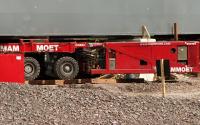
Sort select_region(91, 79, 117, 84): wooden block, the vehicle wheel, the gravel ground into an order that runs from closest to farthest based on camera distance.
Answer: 1. the gravel ground
2. select_region(91, 79, 117, 84): wooden block
3. the vehicle wheel

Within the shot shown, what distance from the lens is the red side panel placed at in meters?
13.5

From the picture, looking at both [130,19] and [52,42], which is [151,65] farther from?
[52,42]

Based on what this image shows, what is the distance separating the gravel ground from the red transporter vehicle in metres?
5.62

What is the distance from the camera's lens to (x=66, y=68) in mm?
17078

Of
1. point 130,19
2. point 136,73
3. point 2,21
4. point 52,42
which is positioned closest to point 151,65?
point 136,73

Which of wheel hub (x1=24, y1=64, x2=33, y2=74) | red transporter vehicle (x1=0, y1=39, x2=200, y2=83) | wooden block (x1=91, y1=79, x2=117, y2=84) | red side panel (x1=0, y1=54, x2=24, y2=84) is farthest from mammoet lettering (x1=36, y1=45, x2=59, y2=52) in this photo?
red side panel (x1=0, y1=54, x2=24, y2=84)

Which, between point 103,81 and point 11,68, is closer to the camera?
point 11,68

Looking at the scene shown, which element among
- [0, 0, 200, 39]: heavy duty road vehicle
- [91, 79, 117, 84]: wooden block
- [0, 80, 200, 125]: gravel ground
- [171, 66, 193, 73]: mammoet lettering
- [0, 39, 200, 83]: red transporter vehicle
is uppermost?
[0, 0, 200, 39]: heavy duty road vehicle

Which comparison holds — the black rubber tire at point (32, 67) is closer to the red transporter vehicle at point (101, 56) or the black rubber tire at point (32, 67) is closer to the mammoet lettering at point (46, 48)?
the red transporter vehicle at point (101, 56)

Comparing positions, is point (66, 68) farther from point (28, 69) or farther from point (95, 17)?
point (95, 17)

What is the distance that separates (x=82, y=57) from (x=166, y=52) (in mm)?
2780

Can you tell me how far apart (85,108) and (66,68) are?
24.6ft

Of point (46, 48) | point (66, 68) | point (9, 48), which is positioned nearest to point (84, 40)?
point (66, 68)

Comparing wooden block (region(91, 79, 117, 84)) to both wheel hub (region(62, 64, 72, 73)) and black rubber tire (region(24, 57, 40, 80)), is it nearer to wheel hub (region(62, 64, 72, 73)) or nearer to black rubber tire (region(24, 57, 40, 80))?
wheel hub (region(62, 64, 72, 73))
